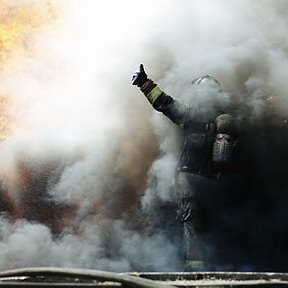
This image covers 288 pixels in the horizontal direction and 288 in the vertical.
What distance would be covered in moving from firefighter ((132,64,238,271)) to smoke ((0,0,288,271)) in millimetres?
512

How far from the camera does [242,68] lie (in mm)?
7746

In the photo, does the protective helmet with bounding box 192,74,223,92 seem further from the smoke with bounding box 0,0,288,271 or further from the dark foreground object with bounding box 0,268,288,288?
the dark foreground object with bounding box 0,268,288,288

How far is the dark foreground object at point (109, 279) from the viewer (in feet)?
6.93

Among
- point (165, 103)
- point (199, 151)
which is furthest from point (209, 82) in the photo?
point (199, 151)

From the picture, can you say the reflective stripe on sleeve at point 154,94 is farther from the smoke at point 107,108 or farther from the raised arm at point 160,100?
the smoke at point 107,108

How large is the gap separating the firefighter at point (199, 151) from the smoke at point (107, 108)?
0.51 meters

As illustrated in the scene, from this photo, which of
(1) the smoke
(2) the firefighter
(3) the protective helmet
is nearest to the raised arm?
(2) the firefighter

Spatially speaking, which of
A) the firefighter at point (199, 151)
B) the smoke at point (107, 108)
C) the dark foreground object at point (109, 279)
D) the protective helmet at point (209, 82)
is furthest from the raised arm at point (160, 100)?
the dark foreground object at point (109, 279)

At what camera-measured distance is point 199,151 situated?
701 centimetres

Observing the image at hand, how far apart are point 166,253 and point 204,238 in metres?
0.81

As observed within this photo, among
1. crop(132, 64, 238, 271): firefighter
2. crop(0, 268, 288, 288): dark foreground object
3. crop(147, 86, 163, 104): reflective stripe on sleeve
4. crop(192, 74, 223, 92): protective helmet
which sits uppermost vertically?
crop(192, 74, 223, 92): protective helmet

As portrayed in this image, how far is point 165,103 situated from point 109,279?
507 centimetres

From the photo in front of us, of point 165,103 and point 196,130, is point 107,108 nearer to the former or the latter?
point 165,103

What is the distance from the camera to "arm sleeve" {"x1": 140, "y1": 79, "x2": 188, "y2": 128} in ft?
22.7
